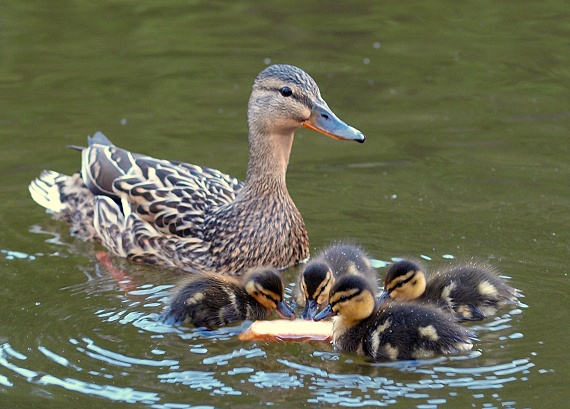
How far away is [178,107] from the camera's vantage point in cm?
942

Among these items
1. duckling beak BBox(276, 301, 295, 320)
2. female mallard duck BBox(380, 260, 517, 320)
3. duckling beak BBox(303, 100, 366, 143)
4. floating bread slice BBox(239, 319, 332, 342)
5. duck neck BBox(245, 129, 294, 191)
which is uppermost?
duckling beak BBox(303, 100, 366, 143)

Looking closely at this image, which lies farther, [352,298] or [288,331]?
[288,331]

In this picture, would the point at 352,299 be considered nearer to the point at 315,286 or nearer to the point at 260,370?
the point at 315,286

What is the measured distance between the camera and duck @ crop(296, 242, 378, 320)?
5613 mm

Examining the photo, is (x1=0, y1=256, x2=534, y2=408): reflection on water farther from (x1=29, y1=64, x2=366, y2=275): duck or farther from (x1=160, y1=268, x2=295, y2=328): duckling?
(x1=29, y1=64, x2=366, y2=275): duck

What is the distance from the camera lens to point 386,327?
5262 millimetres

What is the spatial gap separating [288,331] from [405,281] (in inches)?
25.1

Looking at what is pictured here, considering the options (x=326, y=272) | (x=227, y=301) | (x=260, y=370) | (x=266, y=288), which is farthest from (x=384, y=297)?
(x=260, y=370)

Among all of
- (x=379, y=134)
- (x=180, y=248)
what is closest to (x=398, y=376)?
(x=180, y=248)

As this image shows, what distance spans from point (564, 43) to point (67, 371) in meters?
6.77

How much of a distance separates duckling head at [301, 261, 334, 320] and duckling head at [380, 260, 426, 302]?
0.95ft

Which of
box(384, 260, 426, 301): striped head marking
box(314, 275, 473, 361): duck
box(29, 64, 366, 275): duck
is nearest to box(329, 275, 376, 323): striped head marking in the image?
box(314, 275, 473, 361): duck

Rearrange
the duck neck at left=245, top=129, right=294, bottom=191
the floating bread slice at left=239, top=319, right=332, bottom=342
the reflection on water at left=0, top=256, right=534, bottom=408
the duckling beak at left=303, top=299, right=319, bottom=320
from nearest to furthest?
the reflection on water at left=0, top=256, right=534, bottom=408, the floating bread slice at left=239, top=319, right=332, bottom=342, the duckling beak at left=303, top=299, right=319, bottom=320, the duck neck at left=245, top=129, right=294, bottom=191

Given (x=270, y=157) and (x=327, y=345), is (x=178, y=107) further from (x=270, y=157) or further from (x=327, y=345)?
(x=327, y=345)
